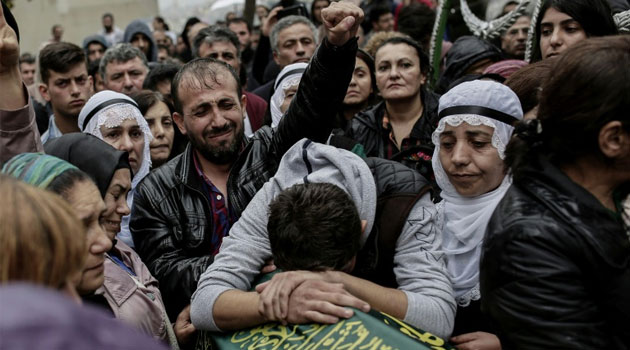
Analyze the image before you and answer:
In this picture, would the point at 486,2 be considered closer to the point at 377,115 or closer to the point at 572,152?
the point at 377,115

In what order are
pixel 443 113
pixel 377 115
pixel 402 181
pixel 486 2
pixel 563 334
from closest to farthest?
pixel 563 334
pixel 402 181
pixel 443 113
pixel 377 115
pixel 486 2

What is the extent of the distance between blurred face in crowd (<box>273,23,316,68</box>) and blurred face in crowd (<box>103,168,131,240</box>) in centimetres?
329

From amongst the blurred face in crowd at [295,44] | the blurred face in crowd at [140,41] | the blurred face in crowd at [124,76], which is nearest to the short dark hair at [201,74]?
the blurred face in crowd at [295,44]

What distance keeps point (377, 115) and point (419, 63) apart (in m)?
0.49

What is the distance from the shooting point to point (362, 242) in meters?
2.72

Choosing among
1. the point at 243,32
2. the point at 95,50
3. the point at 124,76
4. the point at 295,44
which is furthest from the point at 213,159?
the point at 95,50

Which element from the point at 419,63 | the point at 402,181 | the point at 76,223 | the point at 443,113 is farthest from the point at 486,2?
the point at 76,223

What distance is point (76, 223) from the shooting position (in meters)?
1.44

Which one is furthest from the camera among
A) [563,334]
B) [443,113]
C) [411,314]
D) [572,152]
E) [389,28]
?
[389,28]

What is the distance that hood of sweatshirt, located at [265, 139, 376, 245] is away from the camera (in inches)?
106

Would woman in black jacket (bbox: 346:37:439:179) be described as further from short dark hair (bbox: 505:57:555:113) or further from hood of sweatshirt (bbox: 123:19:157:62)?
hood of sweatshirt (bbox: 123:19:157:62)

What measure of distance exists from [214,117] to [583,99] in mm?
2028

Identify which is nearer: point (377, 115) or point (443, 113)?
point (443, 113)

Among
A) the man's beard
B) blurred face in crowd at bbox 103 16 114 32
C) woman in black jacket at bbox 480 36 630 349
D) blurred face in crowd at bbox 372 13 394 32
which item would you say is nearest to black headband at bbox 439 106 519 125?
woman in black jacket at bbox 480 36 630 349
